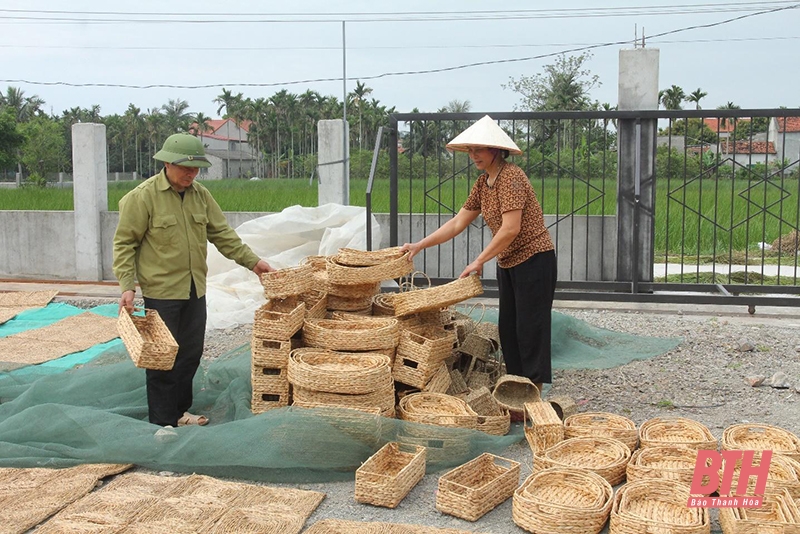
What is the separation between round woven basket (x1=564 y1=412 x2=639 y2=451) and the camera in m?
4.23

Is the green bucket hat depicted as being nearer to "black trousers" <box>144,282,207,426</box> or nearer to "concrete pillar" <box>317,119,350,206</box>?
"black trousers" <box>144,282,207,426</box>

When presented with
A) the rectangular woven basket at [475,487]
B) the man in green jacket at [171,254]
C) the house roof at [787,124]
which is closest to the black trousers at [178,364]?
Answer: the man in green jacket at [171,254]

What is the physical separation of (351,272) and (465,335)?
3.33ft

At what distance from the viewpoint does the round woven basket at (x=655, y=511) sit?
3104mm

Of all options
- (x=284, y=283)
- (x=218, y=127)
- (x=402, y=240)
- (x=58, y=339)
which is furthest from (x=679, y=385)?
(x=218, y=127)

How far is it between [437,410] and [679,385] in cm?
200

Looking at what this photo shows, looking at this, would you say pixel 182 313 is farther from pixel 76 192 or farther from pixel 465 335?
pixel 76 192

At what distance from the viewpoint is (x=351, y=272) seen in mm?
4934

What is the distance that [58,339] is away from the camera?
7.12 meters

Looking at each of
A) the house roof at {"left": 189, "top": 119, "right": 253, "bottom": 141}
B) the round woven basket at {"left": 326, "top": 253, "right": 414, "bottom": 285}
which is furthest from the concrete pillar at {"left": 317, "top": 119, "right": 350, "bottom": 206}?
the house roof at {"left": 189, "top": 119, "right": 253, "bottom": 141}

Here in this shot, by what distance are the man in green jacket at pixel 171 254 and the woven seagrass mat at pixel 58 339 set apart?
2142mm

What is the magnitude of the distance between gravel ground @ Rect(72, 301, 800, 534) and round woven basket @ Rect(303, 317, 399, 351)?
90 centimetres

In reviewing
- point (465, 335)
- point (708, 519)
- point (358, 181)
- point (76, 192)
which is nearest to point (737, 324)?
point (465, 335)

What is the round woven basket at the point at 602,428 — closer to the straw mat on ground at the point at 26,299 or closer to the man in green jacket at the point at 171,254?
the man in green jacket at the point at 171,254
